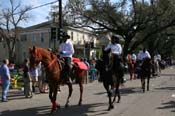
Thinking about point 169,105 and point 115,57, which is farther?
point 169,105

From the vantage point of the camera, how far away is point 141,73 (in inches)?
866

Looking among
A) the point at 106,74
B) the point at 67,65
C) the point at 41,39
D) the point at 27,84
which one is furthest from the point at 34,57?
the point at 41,39

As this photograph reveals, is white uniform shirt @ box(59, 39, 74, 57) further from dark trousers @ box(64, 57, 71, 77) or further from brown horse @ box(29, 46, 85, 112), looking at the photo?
brown horse @ box(29, 46, 85, 112)

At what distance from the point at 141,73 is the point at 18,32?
67781mm

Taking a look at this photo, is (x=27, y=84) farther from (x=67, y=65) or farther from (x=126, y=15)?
(x=126, y=15)

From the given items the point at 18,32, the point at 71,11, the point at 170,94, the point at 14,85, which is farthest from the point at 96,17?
the point at 18,32

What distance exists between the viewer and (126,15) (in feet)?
157

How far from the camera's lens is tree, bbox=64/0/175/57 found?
45.8 meters

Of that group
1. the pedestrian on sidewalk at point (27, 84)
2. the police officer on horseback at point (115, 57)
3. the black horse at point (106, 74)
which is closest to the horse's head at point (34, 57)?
the black horse at point (106, 74)

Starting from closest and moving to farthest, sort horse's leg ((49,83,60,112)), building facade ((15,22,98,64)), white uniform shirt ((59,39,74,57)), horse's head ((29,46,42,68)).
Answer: horse's head ((29,46,42,68)) < horse's leg ((49,83,60,112)) < white uniform shirt ((59,39,74,57)) < building facade ((15,22,98,64))

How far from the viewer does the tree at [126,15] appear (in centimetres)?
4581

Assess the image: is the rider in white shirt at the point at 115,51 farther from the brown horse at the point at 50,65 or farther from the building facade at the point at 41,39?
the building facade at the point at 41,39

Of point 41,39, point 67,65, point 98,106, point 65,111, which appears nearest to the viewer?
point 65,111

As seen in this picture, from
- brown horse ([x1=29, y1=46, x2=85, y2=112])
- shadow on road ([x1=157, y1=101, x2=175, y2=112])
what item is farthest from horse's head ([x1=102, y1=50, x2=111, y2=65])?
shadow on road ([x1=157, y1=101, x2=175, y2=112])
